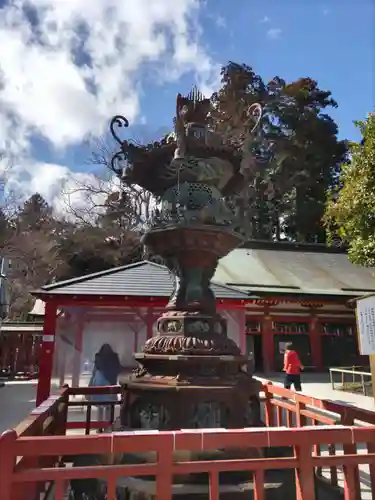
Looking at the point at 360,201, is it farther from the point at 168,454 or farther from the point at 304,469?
the point at 168,454

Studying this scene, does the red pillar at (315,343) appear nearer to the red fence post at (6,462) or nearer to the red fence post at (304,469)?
the red fence post at (304,469)

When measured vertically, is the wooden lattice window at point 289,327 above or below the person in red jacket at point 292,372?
above

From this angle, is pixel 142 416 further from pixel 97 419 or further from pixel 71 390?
pixel 97 419

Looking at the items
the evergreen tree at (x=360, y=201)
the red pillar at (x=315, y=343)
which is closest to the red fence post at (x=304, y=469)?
the evergreen tree at (x=360, y=201)

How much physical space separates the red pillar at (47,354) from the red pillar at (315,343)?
12.4m

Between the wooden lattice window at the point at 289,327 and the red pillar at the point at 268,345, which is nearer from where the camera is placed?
the red pillar at the point at 268,345

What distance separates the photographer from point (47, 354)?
7852mm

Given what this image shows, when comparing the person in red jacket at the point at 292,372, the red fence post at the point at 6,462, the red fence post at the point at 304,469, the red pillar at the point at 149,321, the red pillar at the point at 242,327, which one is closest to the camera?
the red fence post at the point at 6,462

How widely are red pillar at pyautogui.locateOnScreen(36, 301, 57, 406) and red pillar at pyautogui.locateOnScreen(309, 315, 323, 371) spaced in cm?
1244

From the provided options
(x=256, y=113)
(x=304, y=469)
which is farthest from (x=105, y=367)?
(x=304, y=469)

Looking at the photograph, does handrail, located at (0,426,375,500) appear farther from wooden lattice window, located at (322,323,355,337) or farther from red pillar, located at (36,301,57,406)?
→ wooden lattice window, located at (322,323,355,337)

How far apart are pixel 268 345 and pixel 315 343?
2.30m

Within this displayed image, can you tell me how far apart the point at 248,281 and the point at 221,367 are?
1305 cm

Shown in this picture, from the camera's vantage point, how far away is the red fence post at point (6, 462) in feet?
6.31
